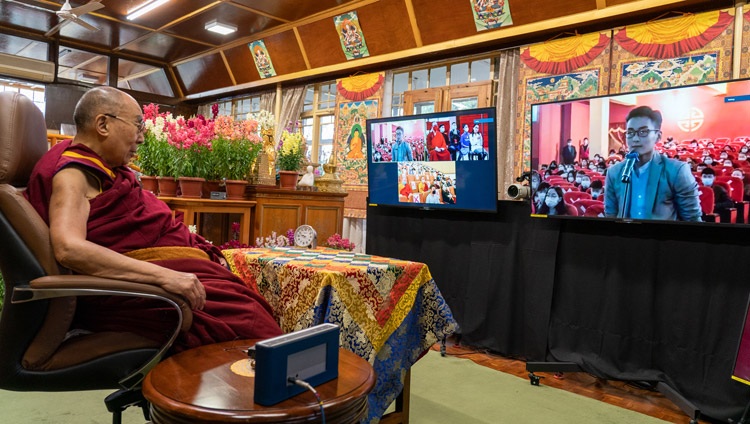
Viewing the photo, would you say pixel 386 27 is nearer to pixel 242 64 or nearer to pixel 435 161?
pixel 435 161

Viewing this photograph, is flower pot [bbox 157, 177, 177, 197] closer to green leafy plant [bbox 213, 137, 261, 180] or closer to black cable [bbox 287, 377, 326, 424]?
green leafy plant [bbox 213, 137, 261, 180]

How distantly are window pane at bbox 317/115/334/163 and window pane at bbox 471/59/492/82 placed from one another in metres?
2.10

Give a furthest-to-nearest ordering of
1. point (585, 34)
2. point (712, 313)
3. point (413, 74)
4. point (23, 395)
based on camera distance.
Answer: point (413, 74)
point (585, 34)
point (712, 313)
point (23, 395)

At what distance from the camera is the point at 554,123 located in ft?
9.87

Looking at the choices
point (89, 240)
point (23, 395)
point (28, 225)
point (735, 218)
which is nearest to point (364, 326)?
point (89, 240)

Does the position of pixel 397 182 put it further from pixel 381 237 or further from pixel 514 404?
pixel 514 404

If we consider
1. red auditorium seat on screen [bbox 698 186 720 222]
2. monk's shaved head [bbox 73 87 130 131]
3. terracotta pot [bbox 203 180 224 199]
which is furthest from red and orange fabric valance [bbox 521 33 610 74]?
monk's shaved head [bbox 73 87 130 131]

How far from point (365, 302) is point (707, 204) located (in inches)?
74.6

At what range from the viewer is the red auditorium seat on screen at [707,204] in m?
2.40

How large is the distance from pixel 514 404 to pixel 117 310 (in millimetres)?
1929

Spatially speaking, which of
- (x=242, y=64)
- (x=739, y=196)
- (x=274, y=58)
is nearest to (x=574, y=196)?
(x=739, y=196)

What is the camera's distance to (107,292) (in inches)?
44.8

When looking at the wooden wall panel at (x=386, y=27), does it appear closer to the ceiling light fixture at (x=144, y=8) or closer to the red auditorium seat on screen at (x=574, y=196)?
the ceiling light fixture at (x=144, y=8)

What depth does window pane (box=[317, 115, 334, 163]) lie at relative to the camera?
6.28m
